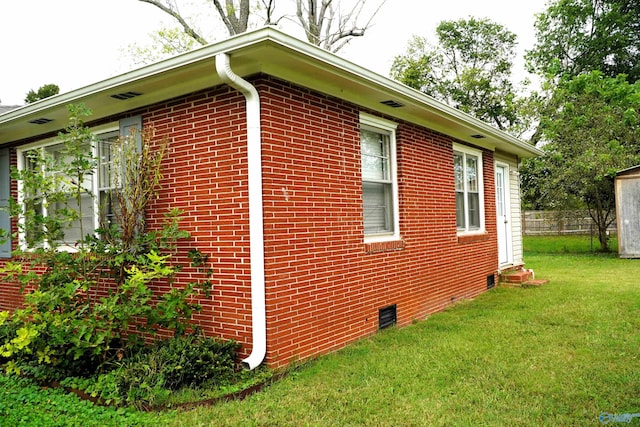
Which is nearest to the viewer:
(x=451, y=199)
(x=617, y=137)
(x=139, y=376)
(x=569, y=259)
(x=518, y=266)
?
(x=139, y=376)

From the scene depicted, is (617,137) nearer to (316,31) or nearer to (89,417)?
(316,31)

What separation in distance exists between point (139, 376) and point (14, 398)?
1049mm

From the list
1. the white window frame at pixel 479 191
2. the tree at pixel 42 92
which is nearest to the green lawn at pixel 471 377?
the white window frame at pixel 479 191

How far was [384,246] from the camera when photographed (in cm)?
583

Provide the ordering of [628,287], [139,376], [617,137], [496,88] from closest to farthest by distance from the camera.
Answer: [139,376], [628,287], [617,137], [496,88]

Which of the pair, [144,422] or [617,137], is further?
[617,137]

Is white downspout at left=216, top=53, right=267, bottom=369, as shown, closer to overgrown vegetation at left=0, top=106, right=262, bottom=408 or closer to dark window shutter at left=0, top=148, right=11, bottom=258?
overgrown vegetation at left=0, top=106, right=262, bottom=408

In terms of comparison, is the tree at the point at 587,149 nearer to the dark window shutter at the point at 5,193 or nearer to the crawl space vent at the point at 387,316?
the crawl space vent at the point at 387,316

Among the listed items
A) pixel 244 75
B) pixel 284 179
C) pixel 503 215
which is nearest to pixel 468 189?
pixel 503 215

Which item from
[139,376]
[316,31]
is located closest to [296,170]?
[139,376]

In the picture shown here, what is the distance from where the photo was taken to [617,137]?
1527 cm

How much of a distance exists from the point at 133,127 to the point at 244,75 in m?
1.46

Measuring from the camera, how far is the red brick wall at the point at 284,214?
4363mm

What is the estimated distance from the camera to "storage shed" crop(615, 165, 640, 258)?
1348 centimetres
